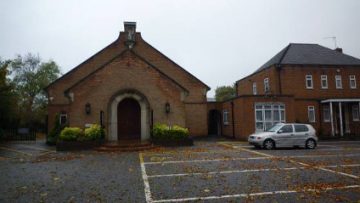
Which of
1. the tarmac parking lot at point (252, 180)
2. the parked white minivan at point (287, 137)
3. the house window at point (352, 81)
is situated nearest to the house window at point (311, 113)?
the house window at point (352, 81)

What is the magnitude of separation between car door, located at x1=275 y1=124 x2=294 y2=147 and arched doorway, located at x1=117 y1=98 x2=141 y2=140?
9837mm

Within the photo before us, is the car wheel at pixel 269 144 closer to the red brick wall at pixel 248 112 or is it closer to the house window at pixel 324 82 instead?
the red brick wall at pixel 248 112

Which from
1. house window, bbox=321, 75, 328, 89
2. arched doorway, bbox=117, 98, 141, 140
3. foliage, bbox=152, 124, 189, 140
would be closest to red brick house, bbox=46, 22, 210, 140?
arched doorway, bbox=117, 98, 141, 140

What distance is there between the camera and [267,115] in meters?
24.5

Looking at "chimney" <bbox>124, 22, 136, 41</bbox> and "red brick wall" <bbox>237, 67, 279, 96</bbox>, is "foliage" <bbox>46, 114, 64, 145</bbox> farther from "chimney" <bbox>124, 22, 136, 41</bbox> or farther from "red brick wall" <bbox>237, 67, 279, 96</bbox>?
"red brick wall" <bbox>237, 67, 279, 96</bbox>

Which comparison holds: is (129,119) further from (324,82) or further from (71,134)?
(324,82)

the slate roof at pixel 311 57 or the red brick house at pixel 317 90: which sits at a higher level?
the slate roof at pixel 311 57

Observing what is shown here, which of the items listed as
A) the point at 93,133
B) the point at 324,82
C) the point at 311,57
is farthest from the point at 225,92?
the point at 93,133

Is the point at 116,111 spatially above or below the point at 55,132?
above

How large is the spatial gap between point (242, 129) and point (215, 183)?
16161mm

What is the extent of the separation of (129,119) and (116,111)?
1.30m

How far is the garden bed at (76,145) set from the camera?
1798cm

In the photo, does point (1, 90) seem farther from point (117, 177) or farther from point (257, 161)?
point (257, 161)

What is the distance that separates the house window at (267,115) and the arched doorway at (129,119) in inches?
→ 399
